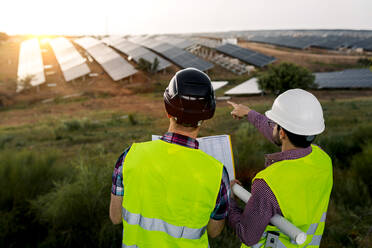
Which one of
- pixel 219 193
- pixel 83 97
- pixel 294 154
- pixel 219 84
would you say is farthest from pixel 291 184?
pixel 219 84

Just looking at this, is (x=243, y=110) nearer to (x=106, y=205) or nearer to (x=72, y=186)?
(x=106, y=205)

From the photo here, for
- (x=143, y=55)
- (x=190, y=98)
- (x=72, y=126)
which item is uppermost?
(x=190, y=98)

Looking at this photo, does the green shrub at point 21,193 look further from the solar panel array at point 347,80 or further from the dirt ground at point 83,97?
the solar panel array at point 347,80

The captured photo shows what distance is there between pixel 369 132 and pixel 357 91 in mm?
16374

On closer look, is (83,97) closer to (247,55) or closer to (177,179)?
(247,55)

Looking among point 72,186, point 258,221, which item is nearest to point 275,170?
point 258,221

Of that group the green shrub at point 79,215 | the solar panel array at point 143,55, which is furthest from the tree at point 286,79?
the green shrub at point 79,215

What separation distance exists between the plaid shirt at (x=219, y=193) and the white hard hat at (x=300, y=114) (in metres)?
0.58

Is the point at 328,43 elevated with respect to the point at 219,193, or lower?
lower

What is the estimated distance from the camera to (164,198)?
1629 millimetres

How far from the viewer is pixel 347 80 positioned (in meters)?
21.1

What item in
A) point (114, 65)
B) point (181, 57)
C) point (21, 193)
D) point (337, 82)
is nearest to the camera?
point (21, 193)

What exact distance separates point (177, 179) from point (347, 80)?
2345 centimetres

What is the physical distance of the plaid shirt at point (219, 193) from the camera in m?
1.66
